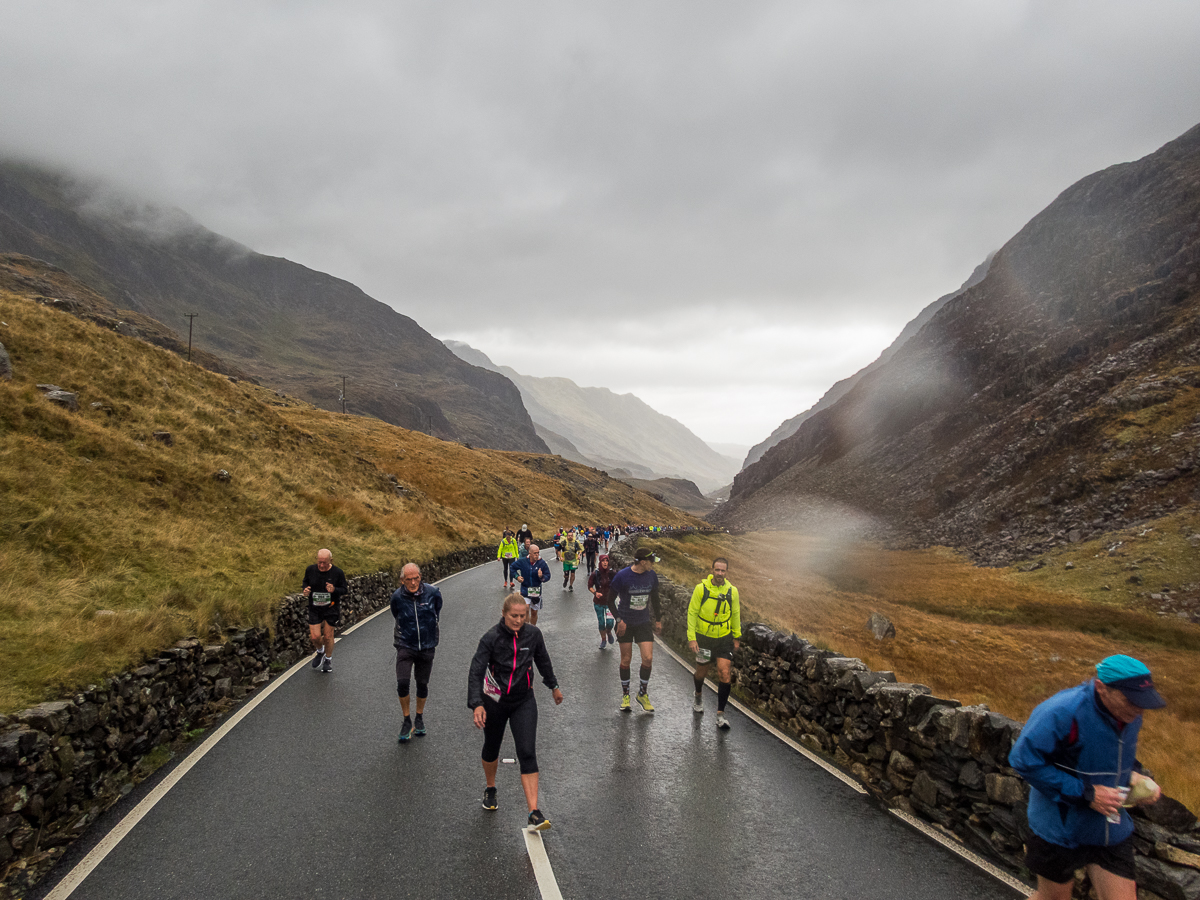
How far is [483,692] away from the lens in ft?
19.5

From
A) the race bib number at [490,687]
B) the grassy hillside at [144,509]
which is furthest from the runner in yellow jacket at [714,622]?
the grassy hillside at [144,509]

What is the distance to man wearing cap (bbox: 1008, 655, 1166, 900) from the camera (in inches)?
133

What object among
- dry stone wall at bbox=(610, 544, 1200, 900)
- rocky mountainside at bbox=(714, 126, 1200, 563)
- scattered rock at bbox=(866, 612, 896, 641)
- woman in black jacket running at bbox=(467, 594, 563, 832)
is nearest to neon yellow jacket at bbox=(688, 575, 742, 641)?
dry stone wall at bbox=(610, 544, 1200, 900)

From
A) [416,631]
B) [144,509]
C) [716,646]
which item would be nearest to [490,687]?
[416,631]

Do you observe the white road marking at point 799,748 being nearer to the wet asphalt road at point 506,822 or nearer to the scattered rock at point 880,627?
the wet asphalt road at point 506,822

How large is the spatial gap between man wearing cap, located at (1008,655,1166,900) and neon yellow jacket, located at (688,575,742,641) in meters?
5.39

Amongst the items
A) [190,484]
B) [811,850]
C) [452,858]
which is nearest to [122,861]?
[452,858]

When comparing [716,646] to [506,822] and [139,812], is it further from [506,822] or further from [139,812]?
[139,812]

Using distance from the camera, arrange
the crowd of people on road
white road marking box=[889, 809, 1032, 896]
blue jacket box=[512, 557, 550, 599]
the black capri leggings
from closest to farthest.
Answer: the crowd of people on road < white road marking box=[889, 809, 1032, 896] < the black capri leggings < blue jacket box=[512, 557, 550, 599]

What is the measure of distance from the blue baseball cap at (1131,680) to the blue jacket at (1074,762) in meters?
0.17

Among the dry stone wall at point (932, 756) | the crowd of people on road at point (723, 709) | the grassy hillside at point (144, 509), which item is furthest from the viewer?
the grassy hillside at point (144, 509)

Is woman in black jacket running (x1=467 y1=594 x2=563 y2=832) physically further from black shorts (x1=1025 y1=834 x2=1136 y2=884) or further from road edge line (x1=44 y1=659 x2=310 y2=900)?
black shorts (x1=1025 y1=834 x2=1136 y2=884)

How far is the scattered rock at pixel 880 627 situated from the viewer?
69.6 feet

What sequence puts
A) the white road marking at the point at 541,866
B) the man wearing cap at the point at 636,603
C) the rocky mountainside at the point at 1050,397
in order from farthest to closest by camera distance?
the rocky mountainside at the point at 1050,397
the man wearing cap at the point at 636,603
the white road marking at the point at 541,866
